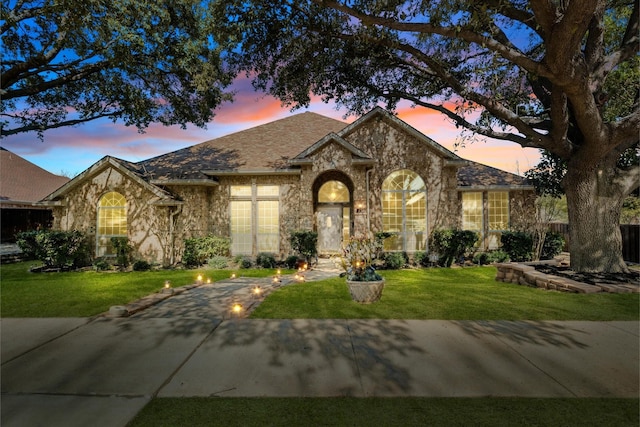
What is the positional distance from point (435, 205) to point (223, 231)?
9786mm

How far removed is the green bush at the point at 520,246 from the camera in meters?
14.0

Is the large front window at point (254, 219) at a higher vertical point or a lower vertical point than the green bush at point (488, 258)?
higher

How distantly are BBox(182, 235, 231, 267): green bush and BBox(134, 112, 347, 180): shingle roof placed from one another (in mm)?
2958

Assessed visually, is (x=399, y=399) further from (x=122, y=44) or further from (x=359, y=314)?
(x=122, y=44)

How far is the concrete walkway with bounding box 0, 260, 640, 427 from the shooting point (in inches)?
142

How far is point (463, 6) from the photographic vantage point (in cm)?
719

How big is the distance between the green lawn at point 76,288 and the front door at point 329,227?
12.5 ft

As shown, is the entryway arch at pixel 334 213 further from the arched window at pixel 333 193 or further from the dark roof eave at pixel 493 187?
the dark roof eave at pixel 493 187

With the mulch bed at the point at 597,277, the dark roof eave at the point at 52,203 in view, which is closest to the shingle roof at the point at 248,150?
the dark roof eave at the point at 52,203

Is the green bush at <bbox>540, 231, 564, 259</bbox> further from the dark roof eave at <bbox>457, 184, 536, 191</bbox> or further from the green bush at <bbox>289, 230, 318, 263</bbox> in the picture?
the green bush at <bbox>289, 230, 318, 263</bbox>

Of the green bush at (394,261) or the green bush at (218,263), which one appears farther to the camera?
→ the green bush at (218,263)

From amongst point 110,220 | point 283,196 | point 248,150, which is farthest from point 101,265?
point 248,150

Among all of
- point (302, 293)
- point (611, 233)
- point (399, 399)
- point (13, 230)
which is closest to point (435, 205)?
point (611, 233)

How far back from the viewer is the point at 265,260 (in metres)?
13.7
